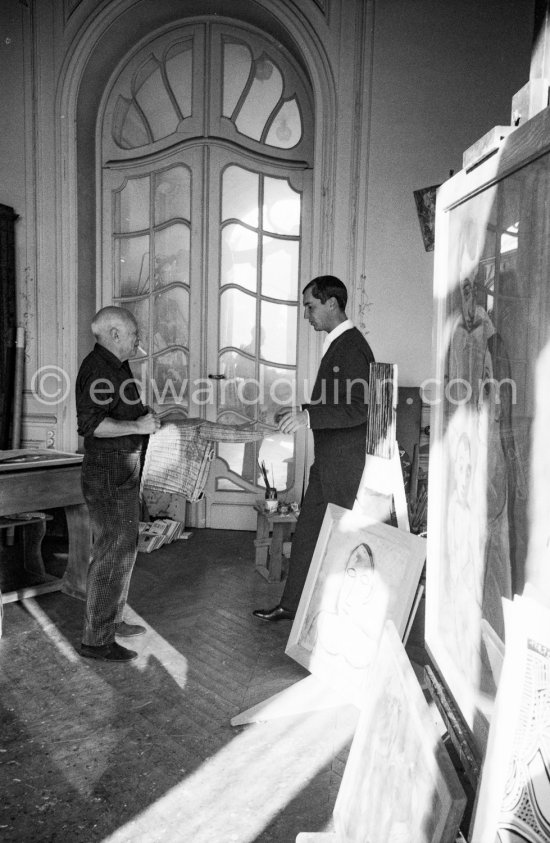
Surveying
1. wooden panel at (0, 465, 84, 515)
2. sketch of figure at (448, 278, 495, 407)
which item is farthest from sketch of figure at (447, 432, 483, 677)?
wooden panel at (0, 465, 84, 515)

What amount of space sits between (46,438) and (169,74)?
3.17 metres

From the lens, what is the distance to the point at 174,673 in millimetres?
2910

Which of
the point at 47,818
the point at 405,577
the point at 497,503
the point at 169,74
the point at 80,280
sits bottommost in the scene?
the point at 47,818

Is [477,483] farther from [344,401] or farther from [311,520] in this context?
[311,520]

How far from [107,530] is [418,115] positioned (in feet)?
12.7

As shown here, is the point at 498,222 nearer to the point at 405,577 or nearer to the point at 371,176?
the point at 405,577

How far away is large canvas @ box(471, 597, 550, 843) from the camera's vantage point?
33.8 inches

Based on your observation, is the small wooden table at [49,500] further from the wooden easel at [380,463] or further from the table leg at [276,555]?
the wooden easel at [380,463]

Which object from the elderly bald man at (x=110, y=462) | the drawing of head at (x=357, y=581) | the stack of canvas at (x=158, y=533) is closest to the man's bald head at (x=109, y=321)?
the elderly bald man at (x=110, y=462)

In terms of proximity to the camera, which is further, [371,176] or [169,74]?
[169,74]

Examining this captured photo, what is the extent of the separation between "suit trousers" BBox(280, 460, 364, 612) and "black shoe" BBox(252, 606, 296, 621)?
7 centimetres

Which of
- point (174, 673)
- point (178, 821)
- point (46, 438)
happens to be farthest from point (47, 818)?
point (46, 438)

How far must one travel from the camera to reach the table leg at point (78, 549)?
150 inches

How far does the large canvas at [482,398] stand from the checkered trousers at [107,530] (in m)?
1.72
